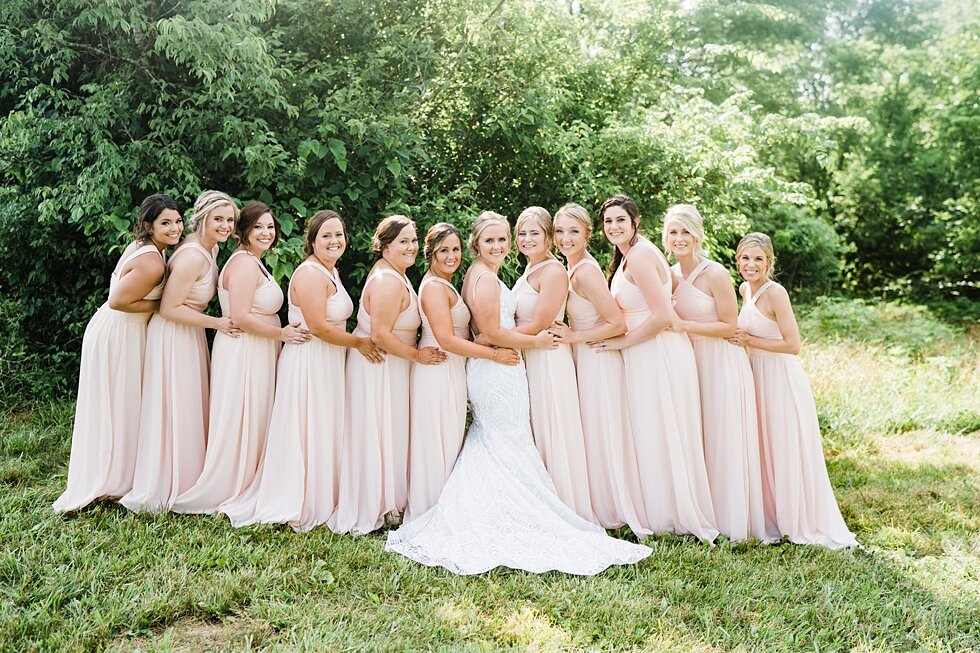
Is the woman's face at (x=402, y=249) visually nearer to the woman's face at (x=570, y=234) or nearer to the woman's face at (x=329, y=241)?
the woman's face at (x=329, y=241)

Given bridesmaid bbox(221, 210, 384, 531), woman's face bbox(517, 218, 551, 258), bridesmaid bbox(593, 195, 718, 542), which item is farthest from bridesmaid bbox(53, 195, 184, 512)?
bridesmaid bbox(593, 195, 718, 542)

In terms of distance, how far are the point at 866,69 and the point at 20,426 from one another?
18910 mm

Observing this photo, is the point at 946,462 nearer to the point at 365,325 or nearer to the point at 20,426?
the point at 365,325

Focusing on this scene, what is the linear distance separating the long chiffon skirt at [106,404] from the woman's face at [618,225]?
10.7ft

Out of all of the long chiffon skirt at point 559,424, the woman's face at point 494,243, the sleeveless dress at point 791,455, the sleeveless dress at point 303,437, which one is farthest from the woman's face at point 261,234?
the sleeveless dress at point 791,455

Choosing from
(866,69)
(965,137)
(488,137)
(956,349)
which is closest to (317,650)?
(488,137)

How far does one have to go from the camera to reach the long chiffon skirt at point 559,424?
521cm

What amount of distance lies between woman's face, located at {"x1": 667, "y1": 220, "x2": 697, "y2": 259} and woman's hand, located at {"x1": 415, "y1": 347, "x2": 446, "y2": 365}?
174 centimetres

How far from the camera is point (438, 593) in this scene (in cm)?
423

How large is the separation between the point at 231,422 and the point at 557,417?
2193mm

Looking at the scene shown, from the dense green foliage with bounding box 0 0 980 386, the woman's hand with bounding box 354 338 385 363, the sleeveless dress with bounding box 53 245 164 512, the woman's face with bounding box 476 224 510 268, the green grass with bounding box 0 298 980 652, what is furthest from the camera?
the dense green foliage with bounding box 0 0 980 386

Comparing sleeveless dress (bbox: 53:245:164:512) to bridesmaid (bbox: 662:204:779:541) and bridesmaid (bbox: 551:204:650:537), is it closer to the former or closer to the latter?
bridesmaid (bbox: 551:204:650:537)

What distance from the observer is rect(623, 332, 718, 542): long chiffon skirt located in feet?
17.1

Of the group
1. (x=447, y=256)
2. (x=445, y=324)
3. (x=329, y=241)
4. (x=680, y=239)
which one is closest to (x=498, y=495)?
(x=445, y=324)
